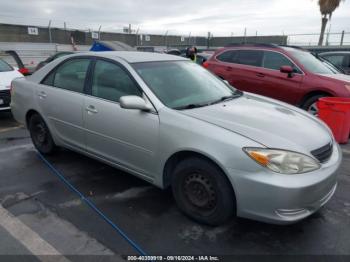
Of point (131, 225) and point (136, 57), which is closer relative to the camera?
→ point (131, 225)

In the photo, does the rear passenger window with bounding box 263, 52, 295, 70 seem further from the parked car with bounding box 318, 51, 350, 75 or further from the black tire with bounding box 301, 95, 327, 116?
the parked car with bounding box 318, 51, 350, 75

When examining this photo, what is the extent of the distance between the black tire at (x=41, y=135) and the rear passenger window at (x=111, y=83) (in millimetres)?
1275

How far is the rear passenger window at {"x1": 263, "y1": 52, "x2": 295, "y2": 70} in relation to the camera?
6959 mm

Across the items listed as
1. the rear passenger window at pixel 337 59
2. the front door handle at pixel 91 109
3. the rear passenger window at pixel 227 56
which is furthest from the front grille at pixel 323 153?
the rear passenger window at pixel 337 59

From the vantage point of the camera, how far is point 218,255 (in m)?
2.65

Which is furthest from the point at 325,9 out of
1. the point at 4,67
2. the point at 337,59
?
the point at 4,67

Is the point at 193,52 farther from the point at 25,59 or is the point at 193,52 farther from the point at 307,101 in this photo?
the point at 25,59

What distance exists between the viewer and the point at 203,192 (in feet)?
9.73

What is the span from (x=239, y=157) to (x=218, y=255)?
32.4 inches

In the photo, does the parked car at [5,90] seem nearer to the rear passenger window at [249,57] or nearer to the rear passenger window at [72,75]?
the rear passenger window at [72,75]

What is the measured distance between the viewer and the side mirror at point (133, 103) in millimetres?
3133

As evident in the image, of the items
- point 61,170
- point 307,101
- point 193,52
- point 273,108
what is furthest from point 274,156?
point 193,52

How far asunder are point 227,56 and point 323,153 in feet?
18.1

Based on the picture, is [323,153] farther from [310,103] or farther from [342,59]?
[342,59]
